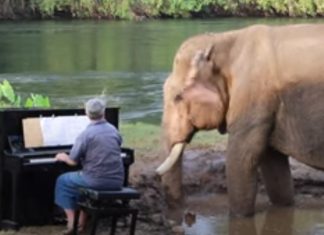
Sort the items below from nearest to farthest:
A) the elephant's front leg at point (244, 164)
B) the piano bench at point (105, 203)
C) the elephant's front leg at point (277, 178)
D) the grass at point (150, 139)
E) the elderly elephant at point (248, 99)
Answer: the piano bench at point (105, 203), the elderly elephant at point (248, 99), the elephant's front leg at point (244, 164), the elephant's front leg at point (277, 178), the grass at point (150, 139)

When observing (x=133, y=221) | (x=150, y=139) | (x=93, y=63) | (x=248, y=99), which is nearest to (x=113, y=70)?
(x=93, y=63)

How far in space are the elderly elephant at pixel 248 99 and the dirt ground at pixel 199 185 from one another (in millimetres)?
378

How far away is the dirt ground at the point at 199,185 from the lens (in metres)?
10.9

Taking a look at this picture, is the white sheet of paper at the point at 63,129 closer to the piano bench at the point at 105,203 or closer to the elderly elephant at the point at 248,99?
the piano bench at the point at 105,203

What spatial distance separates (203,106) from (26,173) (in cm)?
205

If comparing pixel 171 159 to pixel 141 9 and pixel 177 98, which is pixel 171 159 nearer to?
pixel 177 98

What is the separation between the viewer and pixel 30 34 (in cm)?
5131

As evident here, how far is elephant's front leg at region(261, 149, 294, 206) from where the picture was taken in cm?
1106

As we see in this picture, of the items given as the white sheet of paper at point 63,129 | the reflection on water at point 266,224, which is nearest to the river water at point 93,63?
the reflection on water at point 266,224

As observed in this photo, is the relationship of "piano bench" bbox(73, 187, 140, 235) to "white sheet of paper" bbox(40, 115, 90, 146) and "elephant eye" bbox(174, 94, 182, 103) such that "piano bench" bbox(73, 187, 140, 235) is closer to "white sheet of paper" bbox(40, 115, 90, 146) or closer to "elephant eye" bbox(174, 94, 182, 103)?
"white sheet of paper" bbox(40, 115, 90, 146)

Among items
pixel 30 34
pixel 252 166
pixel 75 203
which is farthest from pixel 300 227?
pixel 30 34

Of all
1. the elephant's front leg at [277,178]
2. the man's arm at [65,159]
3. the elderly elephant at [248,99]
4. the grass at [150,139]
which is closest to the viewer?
the man's arm at [65,159]

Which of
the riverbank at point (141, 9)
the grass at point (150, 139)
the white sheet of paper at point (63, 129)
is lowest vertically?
the riverbank at point (141, 9)

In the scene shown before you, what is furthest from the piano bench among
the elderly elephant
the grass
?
the grass
